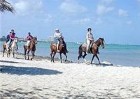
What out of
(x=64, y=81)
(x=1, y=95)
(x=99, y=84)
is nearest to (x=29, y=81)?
(x=64, y=81)

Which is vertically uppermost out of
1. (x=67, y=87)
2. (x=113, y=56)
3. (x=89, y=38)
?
(x=89, y=38)

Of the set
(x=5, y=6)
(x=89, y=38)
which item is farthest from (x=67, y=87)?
(x=89, y=38)

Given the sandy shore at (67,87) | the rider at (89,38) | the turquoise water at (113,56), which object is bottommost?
the sandy shore at (67,87)

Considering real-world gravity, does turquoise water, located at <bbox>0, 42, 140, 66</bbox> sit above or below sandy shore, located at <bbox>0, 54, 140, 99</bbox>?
above

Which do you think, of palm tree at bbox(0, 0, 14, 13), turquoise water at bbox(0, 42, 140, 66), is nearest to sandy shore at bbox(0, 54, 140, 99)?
palm tree at bbox(0, 0, 14, 13)

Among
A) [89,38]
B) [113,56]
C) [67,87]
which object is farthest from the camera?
[113,56]

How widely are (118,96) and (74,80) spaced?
4.17m

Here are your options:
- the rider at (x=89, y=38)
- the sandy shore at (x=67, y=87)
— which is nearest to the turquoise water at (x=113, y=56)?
the rider at (x=89, y=38)

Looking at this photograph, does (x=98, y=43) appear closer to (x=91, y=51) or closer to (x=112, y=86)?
(x=91, y=51)

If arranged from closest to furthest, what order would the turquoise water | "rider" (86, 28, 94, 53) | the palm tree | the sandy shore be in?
the sandy shore
the palm tree
"rider" (86, 28, 94, 53)
the turquoise water

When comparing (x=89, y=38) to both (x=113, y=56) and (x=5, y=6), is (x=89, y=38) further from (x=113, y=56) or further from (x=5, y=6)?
(x=113, y=56)

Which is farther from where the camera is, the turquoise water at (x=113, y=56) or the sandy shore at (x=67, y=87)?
the turquoise water at (x=113, y=56)

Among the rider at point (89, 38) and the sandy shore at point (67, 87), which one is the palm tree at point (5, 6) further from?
the rider at point (89, 38)

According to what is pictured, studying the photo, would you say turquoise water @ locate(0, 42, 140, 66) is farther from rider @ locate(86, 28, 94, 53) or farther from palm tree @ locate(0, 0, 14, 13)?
palm tree @ locate(0, 0, 14, 13)
